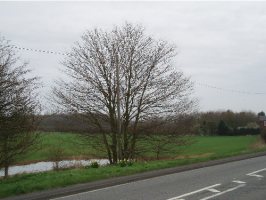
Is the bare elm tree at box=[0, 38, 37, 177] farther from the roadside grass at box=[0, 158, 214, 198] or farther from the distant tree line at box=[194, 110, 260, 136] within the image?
the distant tree line at box=[194, 110, 260, 136]

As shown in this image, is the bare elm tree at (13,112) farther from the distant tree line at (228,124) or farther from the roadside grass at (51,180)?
the distant tree line at (228,124)

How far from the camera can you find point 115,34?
2919cm

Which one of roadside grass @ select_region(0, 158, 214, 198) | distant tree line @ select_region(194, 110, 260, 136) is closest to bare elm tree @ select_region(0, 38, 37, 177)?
roadside grass @ select_region(0, 158, 214, 198)

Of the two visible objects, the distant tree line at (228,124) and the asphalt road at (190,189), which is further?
the distant tree line at (228,124)

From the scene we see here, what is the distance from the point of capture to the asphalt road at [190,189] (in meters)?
11.2

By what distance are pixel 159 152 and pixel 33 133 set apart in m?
12.6

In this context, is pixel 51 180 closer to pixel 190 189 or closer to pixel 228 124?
pixel 190 189

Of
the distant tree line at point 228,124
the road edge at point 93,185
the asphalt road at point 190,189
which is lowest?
the asphalt road at point 190,189

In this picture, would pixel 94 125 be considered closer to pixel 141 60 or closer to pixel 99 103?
pixel 99 103

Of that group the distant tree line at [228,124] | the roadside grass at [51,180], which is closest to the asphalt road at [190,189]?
the roadside grass at [51,180]

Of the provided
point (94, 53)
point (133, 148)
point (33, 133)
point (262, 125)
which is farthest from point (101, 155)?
point (262, 125)

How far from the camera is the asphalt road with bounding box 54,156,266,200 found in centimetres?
1116

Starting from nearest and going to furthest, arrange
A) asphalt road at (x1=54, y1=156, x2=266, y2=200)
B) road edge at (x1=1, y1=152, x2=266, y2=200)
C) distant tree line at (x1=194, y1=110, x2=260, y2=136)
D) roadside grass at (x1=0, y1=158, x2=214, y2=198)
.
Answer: asphalt road at (x1=54, y1=156, x2=266, y2=200) → road edge at (x1=1, y1=152, x2=266, y2=200) → roadside grass at (x1=0, y1=158, x2=214, y2=198) → distant tree line at (x1=194, y1=110, x2=260, y2=136)

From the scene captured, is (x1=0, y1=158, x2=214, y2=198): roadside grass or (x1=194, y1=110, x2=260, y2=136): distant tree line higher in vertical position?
(x1=194, y1=110, x2=260, y2=136): distant tree line
